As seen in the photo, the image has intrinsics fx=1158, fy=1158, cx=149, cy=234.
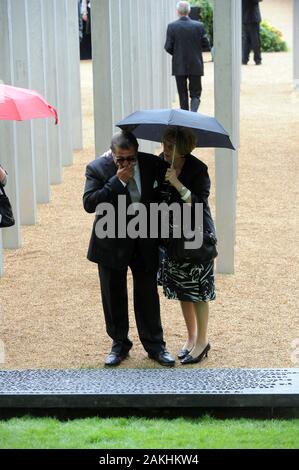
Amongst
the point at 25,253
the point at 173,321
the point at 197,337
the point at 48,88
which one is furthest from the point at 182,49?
the point at 197,337

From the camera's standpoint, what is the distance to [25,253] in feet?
41.1

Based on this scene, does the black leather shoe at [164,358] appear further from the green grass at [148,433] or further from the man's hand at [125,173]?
the green grass at [148,433]

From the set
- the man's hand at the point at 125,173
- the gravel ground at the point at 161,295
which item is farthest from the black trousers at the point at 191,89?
the man's hand at the point at 125,173

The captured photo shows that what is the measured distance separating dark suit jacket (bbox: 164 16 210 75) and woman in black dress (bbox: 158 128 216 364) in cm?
1141

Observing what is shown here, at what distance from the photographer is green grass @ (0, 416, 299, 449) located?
6121 millimetres

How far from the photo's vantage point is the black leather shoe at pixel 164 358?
8445 millimetres

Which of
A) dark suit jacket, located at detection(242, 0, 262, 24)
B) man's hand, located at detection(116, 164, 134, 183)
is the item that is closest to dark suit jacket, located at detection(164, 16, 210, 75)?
dark suit jacket, located at detection(242, 0, 262, 24)

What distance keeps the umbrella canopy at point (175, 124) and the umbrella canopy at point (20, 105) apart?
1.96ft

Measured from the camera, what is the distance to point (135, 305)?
27.7 ft

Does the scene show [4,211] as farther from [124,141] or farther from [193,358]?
[193,358]

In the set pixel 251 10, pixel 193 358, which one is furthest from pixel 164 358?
pixel 251 10

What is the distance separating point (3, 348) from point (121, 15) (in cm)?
697

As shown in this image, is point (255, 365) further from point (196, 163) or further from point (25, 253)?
point (25, 253)

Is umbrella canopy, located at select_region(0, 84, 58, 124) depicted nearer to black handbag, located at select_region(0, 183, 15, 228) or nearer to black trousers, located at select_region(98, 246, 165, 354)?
black handbag, located at select_region(0, 183, 15, 228)
